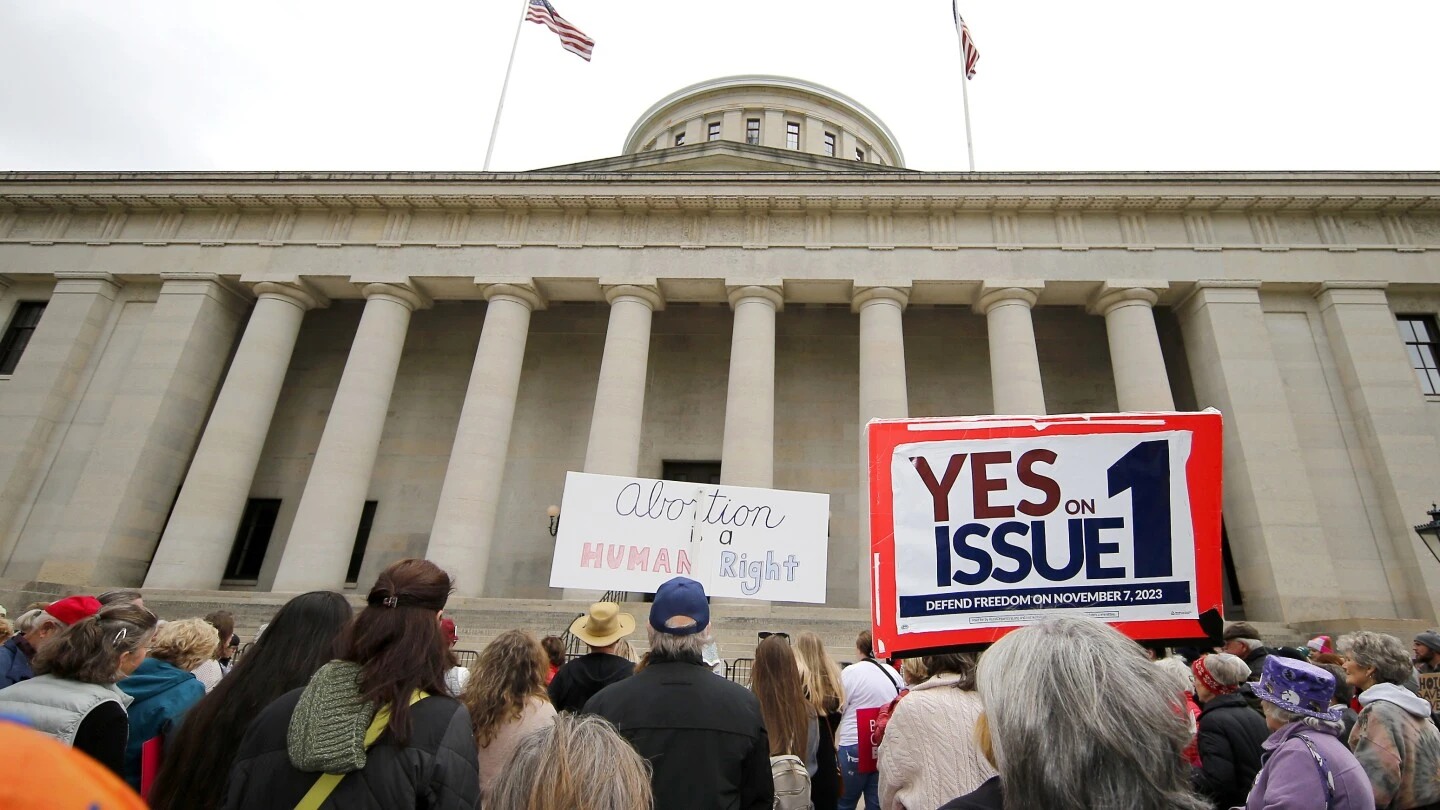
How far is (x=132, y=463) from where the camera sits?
1953 cm

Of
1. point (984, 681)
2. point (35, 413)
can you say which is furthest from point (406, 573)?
point (35, 413)

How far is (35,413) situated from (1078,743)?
27.7 meters

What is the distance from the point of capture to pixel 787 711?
4.62 metres

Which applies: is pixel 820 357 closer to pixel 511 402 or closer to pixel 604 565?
pixel 511 402

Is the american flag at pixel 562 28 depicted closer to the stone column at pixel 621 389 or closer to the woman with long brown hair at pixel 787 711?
the stone column at pixel 621 389

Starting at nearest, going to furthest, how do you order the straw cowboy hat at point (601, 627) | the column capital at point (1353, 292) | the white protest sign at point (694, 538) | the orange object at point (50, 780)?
the orange object at point (50, 780) < the straw cowboy hat at point (601, 627) < the white protest sign at point (694, 538) < the column capital at point (1353, 292)

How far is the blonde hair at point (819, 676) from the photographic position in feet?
17.8

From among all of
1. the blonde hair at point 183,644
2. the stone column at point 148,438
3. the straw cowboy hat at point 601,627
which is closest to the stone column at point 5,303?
the stone column at point 148,438

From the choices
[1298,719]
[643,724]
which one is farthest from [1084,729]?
[1298,719]

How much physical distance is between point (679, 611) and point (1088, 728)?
2.09 metres

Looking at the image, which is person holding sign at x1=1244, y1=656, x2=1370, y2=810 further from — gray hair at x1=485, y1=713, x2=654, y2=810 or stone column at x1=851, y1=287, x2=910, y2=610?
stone column at x1=851, y1=287, x2=910, y2=610

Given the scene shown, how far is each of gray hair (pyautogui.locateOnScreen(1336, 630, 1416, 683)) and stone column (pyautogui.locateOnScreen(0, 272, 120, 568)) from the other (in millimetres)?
28092

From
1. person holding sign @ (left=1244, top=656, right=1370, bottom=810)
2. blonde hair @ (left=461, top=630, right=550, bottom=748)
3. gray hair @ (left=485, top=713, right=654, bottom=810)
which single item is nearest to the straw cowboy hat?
blonde hair @ (left=461, top=630, right=550, bottom=748)

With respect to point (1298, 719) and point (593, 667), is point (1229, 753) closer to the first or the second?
point (1298, 719)
